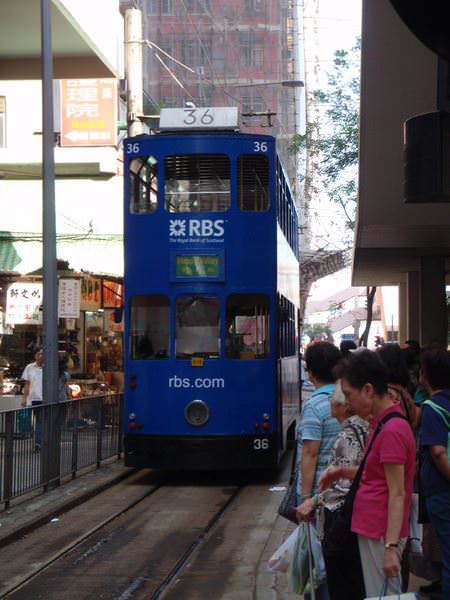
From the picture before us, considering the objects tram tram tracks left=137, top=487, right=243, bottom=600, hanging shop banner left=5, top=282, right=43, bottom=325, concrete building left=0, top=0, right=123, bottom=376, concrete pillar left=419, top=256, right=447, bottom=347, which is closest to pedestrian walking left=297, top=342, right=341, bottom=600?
tram tram tracks left=137, top=487, right=243, bottom=600

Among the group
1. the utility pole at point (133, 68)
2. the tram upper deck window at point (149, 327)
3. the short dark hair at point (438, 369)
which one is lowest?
the short dark hair at point (438, 369)

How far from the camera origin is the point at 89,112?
24.6 meters

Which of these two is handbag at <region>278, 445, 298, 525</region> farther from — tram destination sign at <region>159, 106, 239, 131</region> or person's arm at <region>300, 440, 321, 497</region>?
tram destination sign at <region>159, 106, 239, 131</region>

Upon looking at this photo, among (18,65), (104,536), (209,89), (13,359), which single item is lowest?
(104,536)

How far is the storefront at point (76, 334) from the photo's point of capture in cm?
2152

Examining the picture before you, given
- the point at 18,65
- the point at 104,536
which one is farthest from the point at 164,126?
the point at 18,65

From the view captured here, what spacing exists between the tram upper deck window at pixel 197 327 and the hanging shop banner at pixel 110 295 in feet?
32.7

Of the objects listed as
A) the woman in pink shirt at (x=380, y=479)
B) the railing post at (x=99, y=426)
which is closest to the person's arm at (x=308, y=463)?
the woman in pink shirt at (x=380, y=479)

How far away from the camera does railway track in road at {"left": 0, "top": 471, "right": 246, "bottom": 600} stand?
27.5ft

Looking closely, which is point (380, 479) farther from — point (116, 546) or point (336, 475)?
point (116, 546)

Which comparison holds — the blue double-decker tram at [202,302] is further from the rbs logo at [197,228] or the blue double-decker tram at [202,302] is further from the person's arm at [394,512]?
the person's arm at [394,512]

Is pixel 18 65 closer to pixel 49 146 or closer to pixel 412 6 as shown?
pixel 49 146

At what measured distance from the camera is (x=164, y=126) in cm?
1502

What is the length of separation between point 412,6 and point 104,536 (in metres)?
8.64
